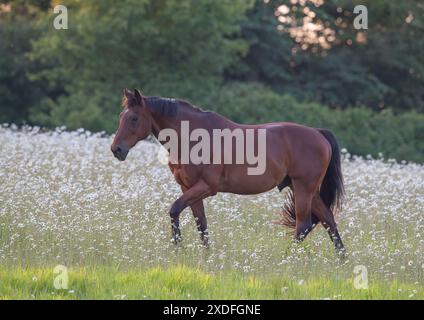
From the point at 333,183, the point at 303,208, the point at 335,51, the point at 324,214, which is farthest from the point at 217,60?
the point at 303,208

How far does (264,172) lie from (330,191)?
98 centimetres

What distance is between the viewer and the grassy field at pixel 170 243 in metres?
7.83

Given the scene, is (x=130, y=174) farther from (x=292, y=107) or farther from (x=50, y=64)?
(x=50, y=64)

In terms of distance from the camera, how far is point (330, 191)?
33.8 ft

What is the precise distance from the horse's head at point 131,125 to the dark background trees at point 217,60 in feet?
46.6

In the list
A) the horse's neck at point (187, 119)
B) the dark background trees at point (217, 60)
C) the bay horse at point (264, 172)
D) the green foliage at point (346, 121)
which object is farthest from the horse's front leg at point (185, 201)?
the green foliage at point (346, 121)

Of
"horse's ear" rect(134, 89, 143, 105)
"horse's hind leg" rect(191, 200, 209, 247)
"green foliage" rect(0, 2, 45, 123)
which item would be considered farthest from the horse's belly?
"green foliage" rect(0, 2, 45, 123)

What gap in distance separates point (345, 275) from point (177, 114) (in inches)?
101

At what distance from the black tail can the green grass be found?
2.05 m

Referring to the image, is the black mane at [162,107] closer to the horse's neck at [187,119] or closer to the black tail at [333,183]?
the horse's neck at [187,119]

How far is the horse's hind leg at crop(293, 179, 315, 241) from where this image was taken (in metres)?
9.91

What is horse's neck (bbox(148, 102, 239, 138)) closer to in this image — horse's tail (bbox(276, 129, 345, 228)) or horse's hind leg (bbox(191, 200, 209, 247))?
horse's hind leg (bbox(191, 200, 209, 247))
